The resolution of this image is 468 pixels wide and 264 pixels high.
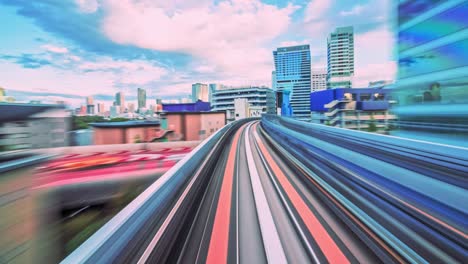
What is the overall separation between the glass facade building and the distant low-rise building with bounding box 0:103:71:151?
14809 mm

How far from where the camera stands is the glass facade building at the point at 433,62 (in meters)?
11.0

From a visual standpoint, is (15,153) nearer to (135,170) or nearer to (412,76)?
(135,170)

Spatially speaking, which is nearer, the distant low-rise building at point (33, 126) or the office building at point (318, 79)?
the distant low-rise building at point (33, 126)

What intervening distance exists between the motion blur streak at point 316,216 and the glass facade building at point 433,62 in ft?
32.6

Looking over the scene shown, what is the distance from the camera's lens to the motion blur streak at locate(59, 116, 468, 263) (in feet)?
7.21

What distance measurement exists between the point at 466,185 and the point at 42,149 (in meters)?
5.78

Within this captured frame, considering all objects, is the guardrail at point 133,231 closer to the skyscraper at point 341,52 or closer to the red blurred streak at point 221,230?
the red blurred streak at point 221,230

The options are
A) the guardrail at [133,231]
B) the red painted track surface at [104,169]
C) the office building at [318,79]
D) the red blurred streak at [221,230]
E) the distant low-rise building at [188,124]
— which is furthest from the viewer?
the office building at [318,79]

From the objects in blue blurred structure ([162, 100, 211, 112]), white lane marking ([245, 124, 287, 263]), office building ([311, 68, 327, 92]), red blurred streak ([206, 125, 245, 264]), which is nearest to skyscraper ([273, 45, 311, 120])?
Result: office building ([311, 68, 327, 92])

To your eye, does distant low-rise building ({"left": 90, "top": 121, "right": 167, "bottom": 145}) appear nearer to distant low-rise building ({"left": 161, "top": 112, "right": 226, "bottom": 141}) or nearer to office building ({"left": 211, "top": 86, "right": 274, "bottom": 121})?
distant low-rise building ({"left": 161, "top": 112, "right": 226, "bottom": 141})

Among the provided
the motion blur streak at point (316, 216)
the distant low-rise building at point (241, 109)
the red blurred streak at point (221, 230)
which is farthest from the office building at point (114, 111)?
the motion blur streak at point (316, 216)

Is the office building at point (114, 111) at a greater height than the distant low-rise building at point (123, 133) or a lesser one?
greater

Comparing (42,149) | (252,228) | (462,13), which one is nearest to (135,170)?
(42,149)

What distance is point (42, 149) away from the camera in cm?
311
